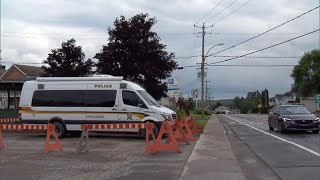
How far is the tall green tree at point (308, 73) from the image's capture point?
337 ft

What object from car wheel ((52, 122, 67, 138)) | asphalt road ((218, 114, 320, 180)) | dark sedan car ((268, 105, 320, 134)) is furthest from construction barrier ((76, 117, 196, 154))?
dark sedan car ((268, 105, 320, 134))

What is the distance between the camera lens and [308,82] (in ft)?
343

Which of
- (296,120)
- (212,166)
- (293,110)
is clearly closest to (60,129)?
(212,166)

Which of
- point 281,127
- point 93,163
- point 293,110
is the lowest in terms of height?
point 93,163

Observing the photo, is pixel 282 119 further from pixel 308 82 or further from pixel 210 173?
pixel 308 82

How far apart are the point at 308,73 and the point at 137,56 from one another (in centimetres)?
8188

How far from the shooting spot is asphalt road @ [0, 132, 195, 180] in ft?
35.2

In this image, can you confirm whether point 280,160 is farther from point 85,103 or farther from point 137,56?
point 137,56

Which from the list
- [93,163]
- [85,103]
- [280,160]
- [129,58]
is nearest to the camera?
[93,163]

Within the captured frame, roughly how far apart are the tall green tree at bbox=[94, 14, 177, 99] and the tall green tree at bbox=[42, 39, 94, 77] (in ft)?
4.07

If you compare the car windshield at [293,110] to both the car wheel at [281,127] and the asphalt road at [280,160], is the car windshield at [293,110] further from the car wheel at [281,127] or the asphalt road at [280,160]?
the asphalt road at [280,160]

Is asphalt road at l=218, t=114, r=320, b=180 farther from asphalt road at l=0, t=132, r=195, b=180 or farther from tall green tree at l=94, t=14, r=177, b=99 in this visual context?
tall green tree at l=94, t=14, r=177, b=99

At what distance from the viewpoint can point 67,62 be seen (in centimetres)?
3225

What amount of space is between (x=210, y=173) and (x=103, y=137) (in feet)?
37.6
